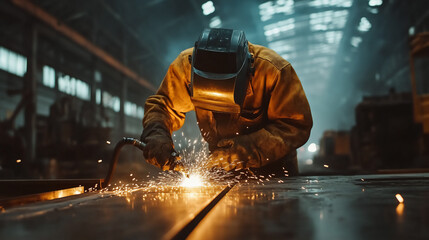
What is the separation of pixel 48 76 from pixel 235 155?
912 centimetres

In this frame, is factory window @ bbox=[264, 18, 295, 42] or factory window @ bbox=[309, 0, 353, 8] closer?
factory window @ bbox=[309, 0, 353, 8]

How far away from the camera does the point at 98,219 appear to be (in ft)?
2.78

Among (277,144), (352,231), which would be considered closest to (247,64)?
(277,144)

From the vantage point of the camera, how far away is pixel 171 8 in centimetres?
944

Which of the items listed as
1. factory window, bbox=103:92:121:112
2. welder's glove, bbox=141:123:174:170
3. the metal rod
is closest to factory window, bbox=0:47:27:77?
factory window, bbox=103:92:121:112

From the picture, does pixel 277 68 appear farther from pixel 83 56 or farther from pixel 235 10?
pixel 83 56

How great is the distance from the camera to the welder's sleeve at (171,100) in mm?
2279

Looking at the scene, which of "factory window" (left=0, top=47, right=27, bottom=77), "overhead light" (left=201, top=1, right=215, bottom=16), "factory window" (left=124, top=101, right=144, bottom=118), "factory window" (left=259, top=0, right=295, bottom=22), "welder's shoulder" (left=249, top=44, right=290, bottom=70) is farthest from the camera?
"factory window" (left=124, top=101, right=144, bottom=118)

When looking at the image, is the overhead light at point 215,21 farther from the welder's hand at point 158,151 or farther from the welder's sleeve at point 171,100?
the welder's hand at point 158,151

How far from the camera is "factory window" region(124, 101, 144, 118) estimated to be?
46.2 ft

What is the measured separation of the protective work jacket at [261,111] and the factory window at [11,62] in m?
7.01

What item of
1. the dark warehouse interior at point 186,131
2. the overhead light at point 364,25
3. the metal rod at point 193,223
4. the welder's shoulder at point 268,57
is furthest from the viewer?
the overhead light at point 364,25

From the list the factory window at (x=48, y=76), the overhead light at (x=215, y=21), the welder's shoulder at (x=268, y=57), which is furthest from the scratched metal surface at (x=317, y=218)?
the factory window at (x=48, y=76)

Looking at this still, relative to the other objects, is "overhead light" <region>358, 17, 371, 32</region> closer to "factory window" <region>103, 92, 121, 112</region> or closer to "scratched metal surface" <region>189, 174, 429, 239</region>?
"factory window" <region>103, 92, 121, 112</region>
